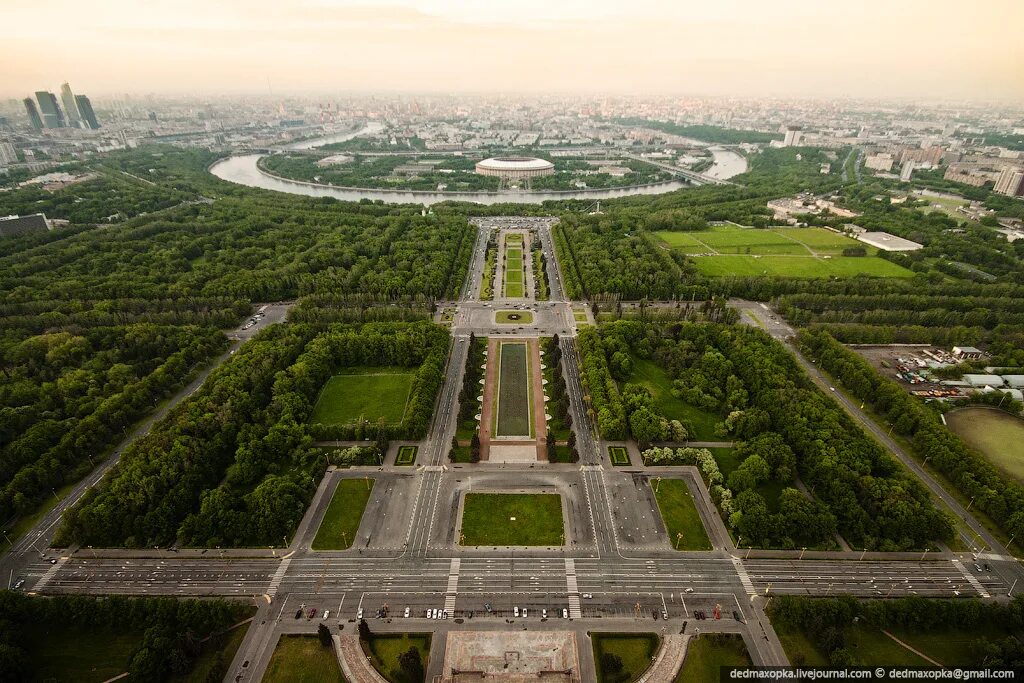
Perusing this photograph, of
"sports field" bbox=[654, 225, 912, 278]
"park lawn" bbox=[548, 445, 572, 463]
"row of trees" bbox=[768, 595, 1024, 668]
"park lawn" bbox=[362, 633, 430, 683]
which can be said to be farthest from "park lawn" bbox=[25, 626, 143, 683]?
"sports field" bbox=[654, 225, 912, 278]

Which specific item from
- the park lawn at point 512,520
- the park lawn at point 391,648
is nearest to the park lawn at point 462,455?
the park lawn at point 512,520

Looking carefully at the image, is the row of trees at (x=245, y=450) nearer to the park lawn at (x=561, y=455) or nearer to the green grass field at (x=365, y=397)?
the green grass field at (x=365, y=397)

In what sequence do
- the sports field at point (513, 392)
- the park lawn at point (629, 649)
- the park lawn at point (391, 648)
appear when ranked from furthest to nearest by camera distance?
the sports field at point (513, 392), the park lawn at point (391, 648), the park lawn at point (629, 649)

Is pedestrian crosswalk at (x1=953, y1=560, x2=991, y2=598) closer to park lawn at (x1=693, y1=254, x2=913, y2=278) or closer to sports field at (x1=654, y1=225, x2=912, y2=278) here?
park lawn at (x1=693, y1=254, x2=913, y2=278)

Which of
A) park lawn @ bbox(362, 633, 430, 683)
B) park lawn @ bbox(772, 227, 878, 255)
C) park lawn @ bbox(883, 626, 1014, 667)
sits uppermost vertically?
park lawn @ bbox(772, 227, 878, 255)

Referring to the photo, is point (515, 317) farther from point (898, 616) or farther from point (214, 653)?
point (898, 616)

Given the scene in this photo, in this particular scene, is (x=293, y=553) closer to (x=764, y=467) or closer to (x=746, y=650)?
(x=746, y=650)

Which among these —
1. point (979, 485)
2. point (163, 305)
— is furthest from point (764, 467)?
point (163, 305)
